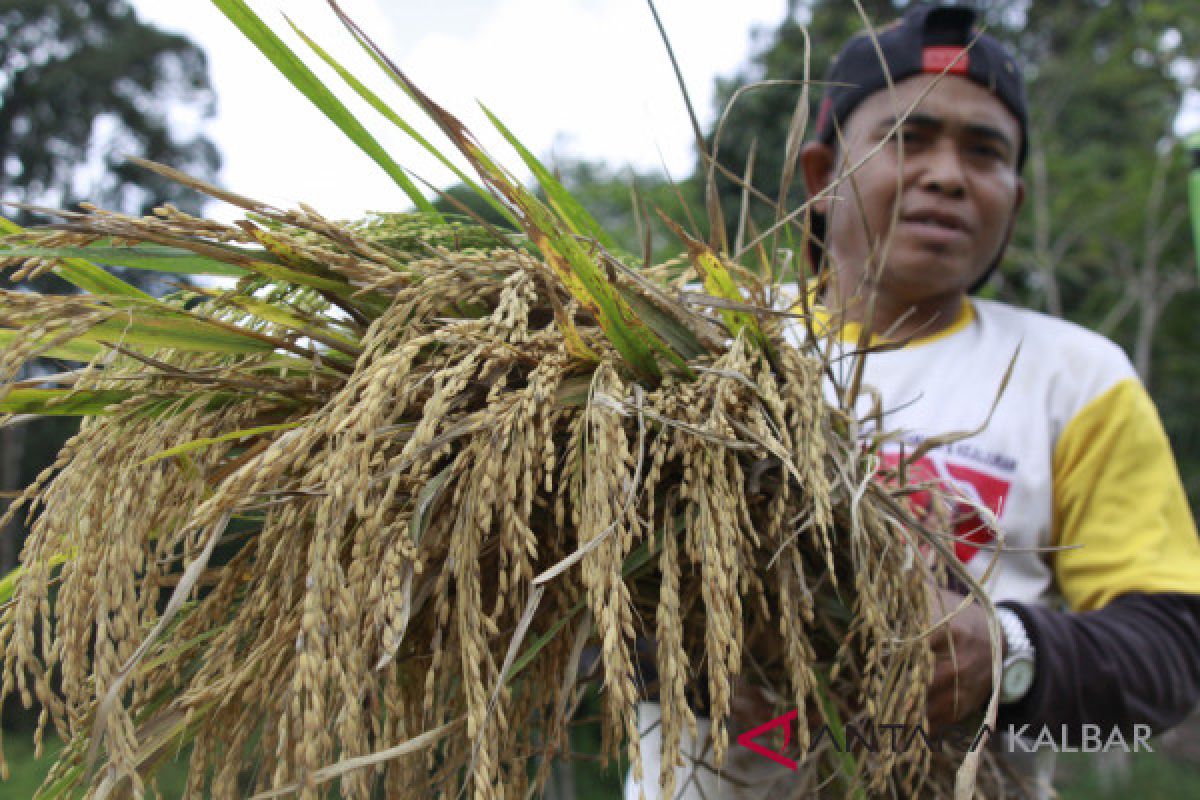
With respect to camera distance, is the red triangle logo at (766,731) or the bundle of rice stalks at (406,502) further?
the red triangle logo at (766,731)

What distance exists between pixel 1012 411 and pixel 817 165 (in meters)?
0.77

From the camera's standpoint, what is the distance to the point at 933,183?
6.16 ft

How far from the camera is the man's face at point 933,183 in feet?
6.22

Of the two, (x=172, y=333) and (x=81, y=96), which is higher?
(x=81, y=96)

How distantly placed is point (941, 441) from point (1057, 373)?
36.4 inches

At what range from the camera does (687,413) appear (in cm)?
95

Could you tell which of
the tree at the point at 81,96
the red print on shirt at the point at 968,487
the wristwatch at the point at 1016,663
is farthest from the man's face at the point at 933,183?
the tree at the point at 81,96

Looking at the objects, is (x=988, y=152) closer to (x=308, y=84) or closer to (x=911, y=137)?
(x=911, y=137)

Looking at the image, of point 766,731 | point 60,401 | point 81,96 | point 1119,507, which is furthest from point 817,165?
point 81,96

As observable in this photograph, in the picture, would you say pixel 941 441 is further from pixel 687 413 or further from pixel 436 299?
pixel 436 299

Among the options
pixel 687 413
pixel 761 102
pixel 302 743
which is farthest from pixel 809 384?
pixel 761 102

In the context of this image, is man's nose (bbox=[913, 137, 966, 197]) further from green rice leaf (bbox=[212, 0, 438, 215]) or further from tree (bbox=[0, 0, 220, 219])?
tree (bbox=[0, 0, 220, 219])

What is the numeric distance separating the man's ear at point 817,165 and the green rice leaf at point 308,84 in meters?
1.40

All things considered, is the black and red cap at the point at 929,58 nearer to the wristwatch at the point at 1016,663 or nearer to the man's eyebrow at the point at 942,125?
the man's eyebrow at the point at 942,125
